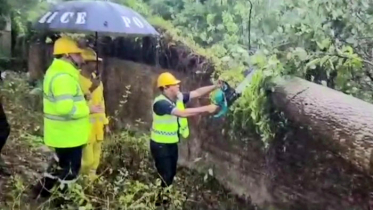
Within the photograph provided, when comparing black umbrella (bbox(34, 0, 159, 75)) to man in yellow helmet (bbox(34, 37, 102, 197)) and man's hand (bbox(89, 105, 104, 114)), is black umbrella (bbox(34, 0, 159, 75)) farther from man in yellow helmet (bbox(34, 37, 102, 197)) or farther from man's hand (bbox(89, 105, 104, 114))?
man's hand (bbox(89, 105, 104, 114))

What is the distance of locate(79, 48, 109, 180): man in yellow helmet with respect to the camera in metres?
5.74

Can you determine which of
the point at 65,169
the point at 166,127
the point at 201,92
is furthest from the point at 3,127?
the point at 201,92

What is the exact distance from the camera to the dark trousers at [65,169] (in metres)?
5.11

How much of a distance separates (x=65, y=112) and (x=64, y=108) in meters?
0.04

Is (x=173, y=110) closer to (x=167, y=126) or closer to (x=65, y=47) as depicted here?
(x=167, y=126)

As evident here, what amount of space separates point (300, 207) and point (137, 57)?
175 inches

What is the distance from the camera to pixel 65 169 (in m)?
5.13

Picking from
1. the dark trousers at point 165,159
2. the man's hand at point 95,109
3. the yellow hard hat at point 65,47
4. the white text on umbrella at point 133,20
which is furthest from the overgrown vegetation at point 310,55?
the yellow hard hat at point 65,47

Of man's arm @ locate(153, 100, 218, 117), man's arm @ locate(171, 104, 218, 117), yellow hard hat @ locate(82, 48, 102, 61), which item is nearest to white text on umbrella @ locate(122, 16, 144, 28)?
yellow hard hat @ locate(82, 48, 102, 61)

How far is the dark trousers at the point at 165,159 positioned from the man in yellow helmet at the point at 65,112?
2.30 feet

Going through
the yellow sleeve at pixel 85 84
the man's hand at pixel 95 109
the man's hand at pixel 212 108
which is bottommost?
the man's hand at pixel 95 109

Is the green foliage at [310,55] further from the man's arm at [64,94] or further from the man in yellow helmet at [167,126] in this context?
the man's arm at [64,94]

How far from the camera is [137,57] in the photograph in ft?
28.1

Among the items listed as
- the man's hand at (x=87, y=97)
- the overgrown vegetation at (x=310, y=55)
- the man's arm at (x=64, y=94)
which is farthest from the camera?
the man's hand at (x=87, y=97)
